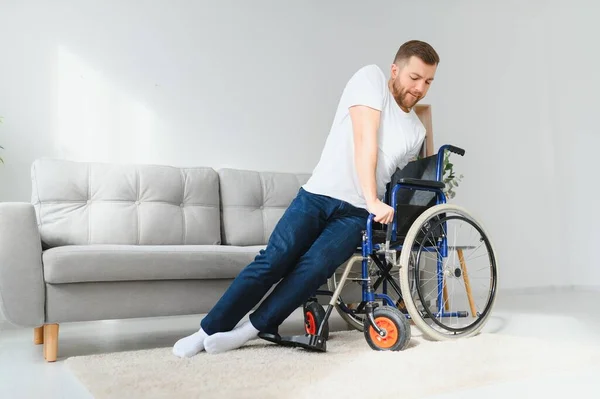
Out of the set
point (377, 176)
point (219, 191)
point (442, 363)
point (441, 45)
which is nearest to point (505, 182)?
point (441, 45)

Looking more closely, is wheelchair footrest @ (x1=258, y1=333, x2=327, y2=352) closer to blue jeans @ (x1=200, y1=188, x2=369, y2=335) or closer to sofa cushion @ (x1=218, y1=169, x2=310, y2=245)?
blue jeans @ (x1=200, y1=188, x2=369, y2=335)

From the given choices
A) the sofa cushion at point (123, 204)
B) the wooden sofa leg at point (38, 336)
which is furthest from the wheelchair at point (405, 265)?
the wooden sofa leg at point (38, 336)

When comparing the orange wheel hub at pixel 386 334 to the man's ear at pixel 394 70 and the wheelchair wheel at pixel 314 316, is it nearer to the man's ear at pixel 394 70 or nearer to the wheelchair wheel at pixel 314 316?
the wheelchair wheel at pixel 314 316

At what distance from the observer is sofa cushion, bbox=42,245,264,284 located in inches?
75.7

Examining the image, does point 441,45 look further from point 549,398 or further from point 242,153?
point 549,398

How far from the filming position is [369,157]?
1.84 meters

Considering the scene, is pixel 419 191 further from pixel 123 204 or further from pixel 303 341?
pixel 123 204

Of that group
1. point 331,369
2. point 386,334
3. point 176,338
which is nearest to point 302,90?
point 176,338

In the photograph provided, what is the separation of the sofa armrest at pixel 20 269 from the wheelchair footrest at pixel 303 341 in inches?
30.4

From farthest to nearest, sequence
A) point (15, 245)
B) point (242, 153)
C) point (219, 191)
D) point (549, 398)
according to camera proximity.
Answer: point (242, 153) → point (219, 191) → point (15, 245) → point (549, 398)

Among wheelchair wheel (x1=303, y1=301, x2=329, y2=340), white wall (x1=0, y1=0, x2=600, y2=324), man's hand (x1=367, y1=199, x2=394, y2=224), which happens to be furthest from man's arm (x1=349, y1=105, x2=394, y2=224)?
white wall (x1=0, y1=0, x2=600, y2=324)

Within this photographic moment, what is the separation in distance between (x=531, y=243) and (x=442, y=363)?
135 inches

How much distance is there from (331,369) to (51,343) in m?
0.99

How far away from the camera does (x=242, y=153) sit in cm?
346
